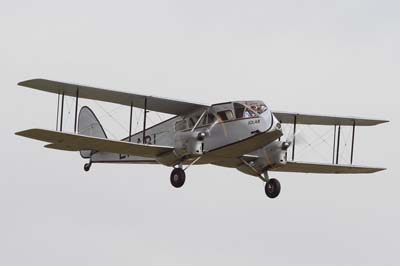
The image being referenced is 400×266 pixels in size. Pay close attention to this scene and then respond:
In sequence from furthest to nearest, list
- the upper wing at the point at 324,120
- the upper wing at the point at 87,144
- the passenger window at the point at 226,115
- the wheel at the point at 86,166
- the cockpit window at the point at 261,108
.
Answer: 1. the wheel at the point at 86,166
2. the upper wing at the point at 324,120
3. the passenger window at the point at 226,115
4. the cockpit window at the point at 261,108
5. the upper wing at the point at 87,144

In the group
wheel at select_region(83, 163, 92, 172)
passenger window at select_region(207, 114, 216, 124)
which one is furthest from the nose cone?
wheel at select_region(83, 163, 92, 172)

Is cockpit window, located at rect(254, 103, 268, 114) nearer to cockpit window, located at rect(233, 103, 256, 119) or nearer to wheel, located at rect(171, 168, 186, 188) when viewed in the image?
cockpit window, located at rect(233, 103, 256, 119)

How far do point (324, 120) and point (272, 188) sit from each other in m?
6.05

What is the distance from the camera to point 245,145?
4869 cm

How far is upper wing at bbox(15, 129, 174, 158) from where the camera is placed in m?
46.3

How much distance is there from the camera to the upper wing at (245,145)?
48.0 metres

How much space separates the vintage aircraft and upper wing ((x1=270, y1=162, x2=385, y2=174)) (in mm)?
78

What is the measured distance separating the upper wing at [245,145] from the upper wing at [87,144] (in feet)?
6.12

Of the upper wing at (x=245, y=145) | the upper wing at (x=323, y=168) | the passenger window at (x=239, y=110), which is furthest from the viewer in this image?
the upper wing at (x=323, y=168)

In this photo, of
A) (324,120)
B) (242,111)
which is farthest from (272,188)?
(324,120)

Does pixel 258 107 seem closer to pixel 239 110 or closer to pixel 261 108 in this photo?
pixel 261 108

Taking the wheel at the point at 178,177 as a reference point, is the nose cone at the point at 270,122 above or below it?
above

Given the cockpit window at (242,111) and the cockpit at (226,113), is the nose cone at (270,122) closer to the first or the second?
the cockpit at (226,113)

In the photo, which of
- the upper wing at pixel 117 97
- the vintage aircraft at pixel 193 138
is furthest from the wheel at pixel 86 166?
the upper wing at pixel 117 97
